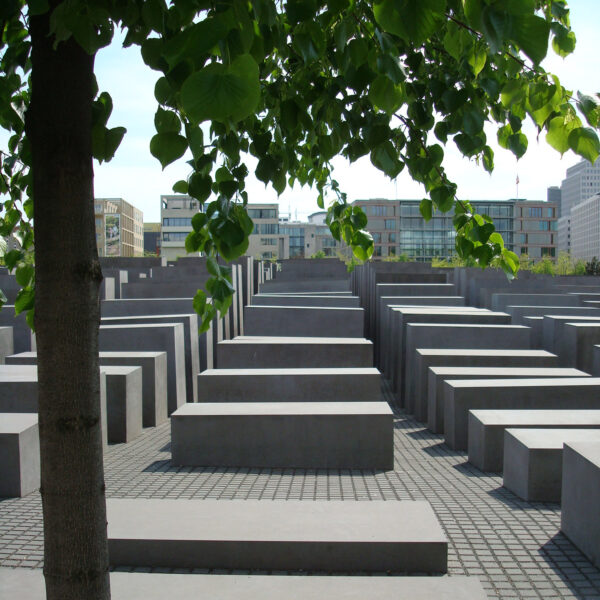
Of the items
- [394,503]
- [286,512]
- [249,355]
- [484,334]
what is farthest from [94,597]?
[484,334]

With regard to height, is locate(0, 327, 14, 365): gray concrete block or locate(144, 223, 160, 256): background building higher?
locate(144, 223, 160, 256): background building

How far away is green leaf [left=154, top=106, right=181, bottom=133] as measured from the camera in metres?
1.53

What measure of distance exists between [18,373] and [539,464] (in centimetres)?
622

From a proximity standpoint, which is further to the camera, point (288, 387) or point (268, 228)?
point (268, 228)

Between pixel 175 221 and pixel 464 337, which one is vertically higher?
pixel 175 221

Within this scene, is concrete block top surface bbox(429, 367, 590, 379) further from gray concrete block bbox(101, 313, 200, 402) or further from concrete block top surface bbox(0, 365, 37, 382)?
concrete block top surface bbox(0, 365, 37, 382)

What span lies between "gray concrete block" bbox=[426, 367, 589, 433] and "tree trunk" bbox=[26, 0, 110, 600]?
7.19 m

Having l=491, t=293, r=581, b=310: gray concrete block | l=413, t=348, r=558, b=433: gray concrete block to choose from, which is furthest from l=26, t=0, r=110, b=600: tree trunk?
l=491, t=293, r=581, b=310: gray concrete block

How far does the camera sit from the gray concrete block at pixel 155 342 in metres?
10.1

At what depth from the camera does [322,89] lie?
6.97 ft

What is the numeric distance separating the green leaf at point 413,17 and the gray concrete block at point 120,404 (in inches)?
293

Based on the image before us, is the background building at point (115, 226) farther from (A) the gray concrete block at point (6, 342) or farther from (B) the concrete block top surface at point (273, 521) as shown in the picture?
(B) the concrete block top surface at point (273, 521)

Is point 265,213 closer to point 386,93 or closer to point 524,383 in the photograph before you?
point 524,383

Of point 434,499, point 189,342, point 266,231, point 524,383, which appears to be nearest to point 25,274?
point 434,499
